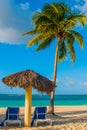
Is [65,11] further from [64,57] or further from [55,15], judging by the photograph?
[64,57]

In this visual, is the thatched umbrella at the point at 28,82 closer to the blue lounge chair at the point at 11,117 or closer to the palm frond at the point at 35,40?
the blue lounge chair at the point at 11,117

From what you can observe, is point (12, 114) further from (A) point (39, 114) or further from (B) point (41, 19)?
(B) point (41, 19)

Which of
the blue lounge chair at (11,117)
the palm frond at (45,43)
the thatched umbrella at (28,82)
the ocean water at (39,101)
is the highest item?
the palm frond at (45,43)

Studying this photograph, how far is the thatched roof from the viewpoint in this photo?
43.6 ft

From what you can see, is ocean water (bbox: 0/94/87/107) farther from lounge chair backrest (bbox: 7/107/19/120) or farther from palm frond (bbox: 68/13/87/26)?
lounge chair backrest (bbox: 7/107/19/120)

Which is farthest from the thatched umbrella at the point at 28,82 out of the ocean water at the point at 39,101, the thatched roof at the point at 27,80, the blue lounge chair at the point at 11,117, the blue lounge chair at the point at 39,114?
the ocean water at the point at 39,101

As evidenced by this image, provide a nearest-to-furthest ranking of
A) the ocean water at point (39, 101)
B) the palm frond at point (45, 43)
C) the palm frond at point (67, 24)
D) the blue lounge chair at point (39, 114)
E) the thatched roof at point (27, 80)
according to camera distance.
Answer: the thatched roof at point (27, 80), the blue lounge chair at point (39, 114), the palm frond at point (67, 24), the palm frond at point (45, 43), the ocean water at point (39, 101)

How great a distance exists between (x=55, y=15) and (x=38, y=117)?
723cm

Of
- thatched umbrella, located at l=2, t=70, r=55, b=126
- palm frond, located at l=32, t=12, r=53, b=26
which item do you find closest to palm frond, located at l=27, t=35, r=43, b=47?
palm frond, located at l=32, t=12, r=53, b=26

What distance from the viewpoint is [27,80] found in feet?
43.7

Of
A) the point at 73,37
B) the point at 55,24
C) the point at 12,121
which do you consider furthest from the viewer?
the point at 73,37

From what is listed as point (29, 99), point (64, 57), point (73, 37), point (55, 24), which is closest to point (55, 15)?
point (55, 24)

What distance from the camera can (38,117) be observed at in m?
14.1

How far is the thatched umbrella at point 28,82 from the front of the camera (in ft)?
43.7
